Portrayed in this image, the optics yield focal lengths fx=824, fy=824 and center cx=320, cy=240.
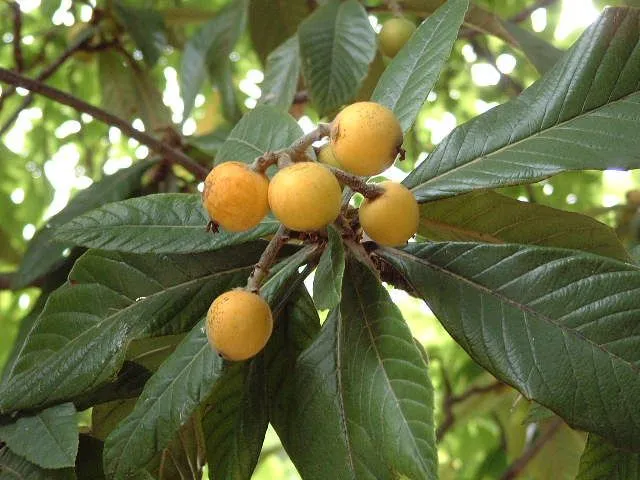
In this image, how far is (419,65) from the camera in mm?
1046

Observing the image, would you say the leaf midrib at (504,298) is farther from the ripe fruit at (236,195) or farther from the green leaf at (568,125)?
the ripe fruit at (236,195)

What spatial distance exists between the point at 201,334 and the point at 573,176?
77.0 inches

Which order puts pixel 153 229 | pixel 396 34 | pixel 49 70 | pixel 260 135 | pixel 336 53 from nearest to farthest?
pixel 153 229
pixel 260 135
pixel 336 53
pixel 396 34
pixel 49 70

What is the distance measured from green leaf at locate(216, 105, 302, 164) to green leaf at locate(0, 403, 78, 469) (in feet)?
1.27

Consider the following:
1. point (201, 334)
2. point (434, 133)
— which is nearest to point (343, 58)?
point (201, 334)

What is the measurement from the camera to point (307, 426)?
3.07 ft

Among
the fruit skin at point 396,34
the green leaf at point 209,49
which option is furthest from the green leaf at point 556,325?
the green leaf at point 209,49

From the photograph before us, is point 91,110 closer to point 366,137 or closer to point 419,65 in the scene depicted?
point 419,65

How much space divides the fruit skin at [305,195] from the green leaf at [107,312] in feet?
0.88

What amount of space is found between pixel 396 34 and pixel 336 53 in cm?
17

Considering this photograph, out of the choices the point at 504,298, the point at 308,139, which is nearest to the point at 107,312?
the point at 308,139

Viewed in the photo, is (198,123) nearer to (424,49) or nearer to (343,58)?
(343,58)

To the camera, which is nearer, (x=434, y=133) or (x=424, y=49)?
(x=424, y=49)

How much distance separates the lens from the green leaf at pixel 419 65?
3.32 feet
